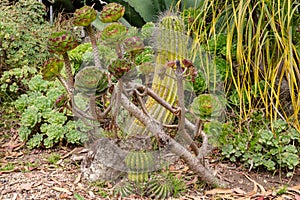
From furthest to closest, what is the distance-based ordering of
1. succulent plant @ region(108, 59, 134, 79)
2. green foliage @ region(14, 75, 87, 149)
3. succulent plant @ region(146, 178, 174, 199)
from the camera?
green foliage @ region(14, 75, 87, 149) → succulent plant @ region(146, 178, 174, 199) → succulent plant @ region(108, 59, 134, 79)

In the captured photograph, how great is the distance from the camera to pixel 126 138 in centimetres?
184

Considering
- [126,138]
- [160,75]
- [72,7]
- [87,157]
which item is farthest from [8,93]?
[72,7]

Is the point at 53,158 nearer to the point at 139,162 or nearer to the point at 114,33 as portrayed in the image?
the point at 139,162

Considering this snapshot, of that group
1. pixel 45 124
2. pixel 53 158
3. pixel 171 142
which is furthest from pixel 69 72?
pixel 45 124

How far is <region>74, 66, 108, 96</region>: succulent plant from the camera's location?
136 centimetres

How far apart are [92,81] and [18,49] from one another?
2.13m

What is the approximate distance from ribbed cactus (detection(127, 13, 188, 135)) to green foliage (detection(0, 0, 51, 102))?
1.17 metres

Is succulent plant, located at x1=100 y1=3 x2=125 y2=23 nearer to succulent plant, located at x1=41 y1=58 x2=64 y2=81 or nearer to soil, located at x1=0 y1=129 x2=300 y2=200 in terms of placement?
succulent plant, located at x1=41 y1=58 x2=64 y2=81

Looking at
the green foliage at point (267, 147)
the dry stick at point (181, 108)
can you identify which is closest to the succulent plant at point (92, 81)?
the dry stick at point (181, 108)

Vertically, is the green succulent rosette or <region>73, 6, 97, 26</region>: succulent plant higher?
<region>73, 6, 97, 26</region>: succulent plant

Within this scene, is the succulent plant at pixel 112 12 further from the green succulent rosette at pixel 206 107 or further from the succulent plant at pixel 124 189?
the succulent plant at pixel 124 189

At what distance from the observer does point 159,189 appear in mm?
1761

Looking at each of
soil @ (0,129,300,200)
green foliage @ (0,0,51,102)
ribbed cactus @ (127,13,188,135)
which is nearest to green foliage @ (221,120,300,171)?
soil @ (0,129,300,200)

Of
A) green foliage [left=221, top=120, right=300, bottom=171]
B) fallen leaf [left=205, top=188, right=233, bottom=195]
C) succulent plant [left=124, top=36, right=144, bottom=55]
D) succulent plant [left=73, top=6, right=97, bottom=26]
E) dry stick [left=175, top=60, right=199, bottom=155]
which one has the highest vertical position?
succulent plant [left=73, top=6, right=97, bottom=26]
